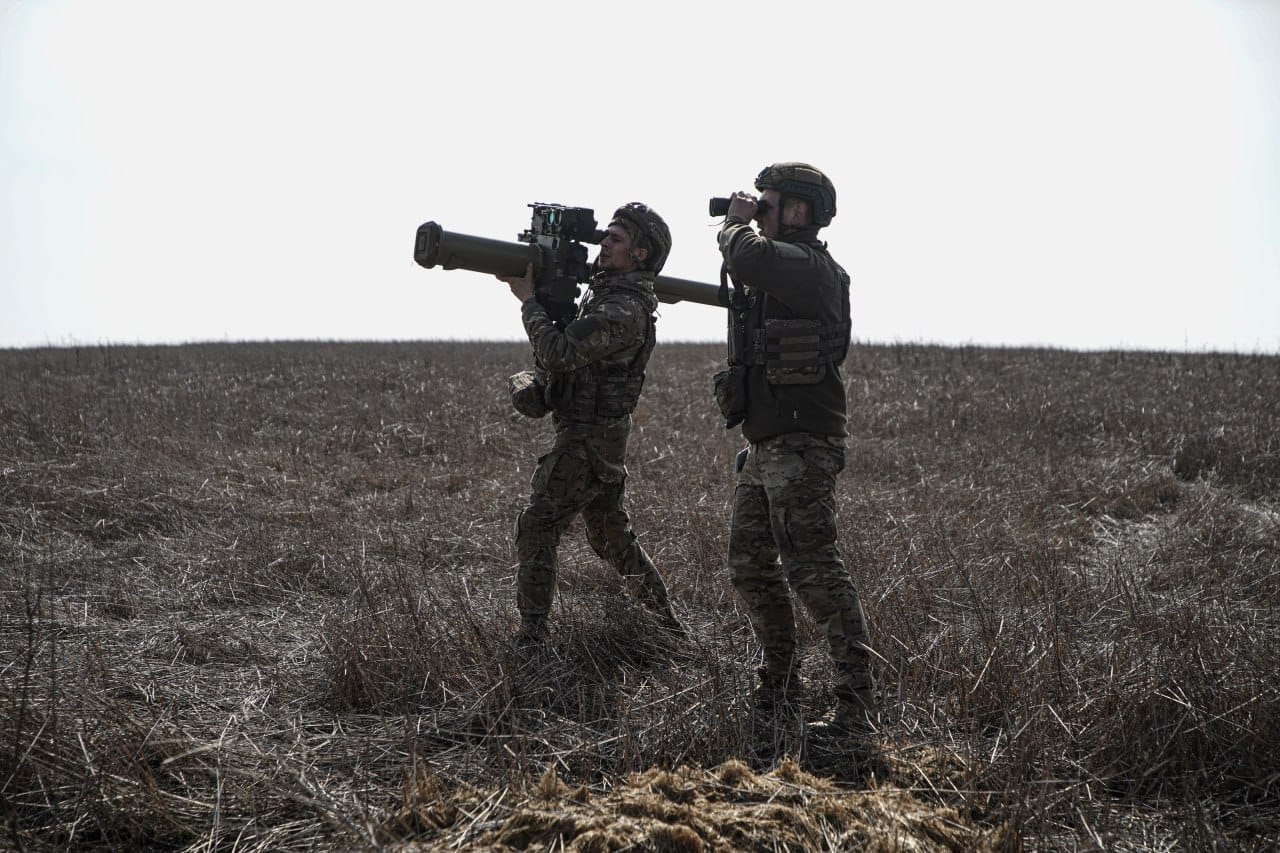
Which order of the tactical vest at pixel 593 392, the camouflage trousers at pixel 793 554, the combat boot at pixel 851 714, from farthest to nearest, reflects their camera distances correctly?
the tactical vest at pixel 593 392, the camouflage trousers at pixel 793 554, the combat boot at pixel 851 714

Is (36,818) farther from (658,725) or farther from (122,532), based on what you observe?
(122,532)

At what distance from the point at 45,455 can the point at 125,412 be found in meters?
2.68

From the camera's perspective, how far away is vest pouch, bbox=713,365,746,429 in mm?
3961

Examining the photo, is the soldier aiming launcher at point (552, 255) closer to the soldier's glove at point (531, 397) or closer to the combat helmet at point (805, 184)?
the soldier's glove at point (531, 397)

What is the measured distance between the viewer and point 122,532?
6.78 m

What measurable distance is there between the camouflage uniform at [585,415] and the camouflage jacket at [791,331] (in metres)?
0.68

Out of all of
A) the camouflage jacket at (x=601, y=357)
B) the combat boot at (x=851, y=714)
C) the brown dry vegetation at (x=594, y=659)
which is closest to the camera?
the brown dry vegetation at (x=594, y=659)

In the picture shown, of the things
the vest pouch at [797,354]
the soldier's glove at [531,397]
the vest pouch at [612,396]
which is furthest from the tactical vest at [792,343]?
the soldier's glove at [531,397]

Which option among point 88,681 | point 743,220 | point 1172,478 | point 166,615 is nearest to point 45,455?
point 166,615

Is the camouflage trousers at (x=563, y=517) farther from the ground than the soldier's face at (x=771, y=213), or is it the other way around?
the soldier's face at (x=771, y=213)

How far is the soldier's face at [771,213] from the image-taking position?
12.7 ft

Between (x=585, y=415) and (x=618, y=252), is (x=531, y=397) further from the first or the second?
(x=618, y=252)

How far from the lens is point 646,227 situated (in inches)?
176

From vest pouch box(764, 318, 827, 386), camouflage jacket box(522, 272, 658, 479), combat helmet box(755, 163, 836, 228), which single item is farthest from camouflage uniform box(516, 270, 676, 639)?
combat helmet box(755, 163, 836, 228)
